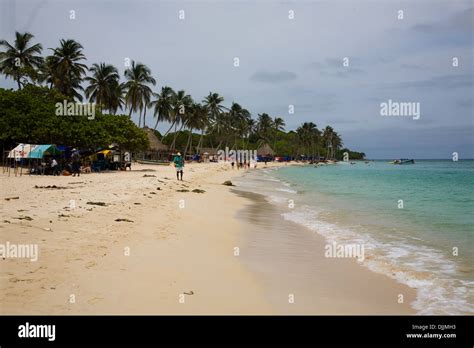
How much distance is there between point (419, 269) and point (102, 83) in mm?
51397

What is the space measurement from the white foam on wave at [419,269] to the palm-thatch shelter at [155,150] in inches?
2319

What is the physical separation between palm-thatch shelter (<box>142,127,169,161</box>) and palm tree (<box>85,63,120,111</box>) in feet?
50.1

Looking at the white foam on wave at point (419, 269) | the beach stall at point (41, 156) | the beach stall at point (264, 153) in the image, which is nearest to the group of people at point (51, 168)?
the beach stall at point (41, 156)

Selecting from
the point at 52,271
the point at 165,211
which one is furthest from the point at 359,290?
the point at 165,211

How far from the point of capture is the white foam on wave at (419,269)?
217 inches

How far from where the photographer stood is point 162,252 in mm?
6945

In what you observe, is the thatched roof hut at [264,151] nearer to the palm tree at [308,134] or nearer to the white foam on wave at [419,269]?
the palm tree at [308,134]

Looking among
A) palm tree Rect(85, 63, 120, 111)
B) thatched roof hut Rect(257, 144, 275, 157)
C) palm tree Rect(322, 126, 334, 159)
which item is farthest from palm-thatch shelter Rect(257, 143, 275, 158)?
palm tree Rect(85, 63, 120, 111)

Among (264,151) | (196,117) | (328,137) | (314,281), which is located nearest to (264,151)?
(264,151)

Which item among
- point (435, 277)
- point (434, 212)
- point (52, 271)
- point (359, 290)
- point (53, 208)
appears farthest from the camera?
point (434, 212)

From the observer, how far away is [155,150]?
6775 centimetres

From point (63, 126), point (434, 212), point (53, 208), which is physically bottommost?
point (434, 212)
